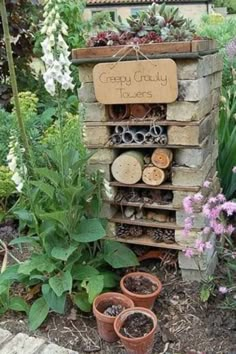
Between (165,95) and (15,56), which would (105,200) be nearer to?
(165,95)

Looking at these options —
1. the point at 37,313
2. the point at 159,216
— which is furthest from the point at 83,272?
the point at 159,216

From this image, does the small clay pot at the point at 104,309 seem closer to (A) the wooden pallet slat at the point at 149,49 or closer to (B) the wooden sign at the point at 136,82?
(B) the wooden sign at the point at 136,82

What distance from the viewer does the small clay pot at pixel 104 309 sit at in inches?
72.9

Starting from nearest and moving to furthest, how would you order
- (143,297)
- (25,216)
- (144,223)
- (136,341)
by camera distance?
1. (136,341)
2. (143,297)
3. (25,216)
4. (144,223)

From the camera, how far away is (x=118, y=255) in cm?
214

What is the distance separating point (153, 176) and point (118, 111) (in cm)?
36

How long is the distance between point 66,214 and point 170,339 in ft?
2.31

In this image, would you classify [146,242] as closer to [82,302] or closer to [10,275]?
[82,302]

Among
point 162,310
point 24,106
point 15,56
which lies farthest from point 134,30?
A: point 15,56

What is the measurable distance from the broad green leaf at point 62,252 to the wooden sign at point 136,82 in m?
0.69

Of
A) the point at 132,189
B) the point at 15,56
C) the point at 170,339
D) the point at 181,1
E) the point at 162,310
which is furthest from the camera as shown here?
the point at 181,1

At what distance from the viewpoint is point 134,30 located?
6.79ft

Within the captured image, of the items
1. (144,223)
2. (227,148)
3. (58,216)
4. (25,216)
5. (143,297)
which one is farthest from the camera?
(227,148)

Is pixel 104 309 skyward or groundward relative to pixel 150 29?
groundward
